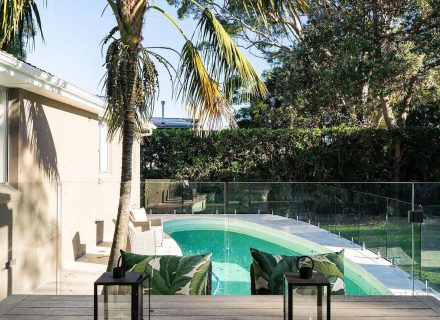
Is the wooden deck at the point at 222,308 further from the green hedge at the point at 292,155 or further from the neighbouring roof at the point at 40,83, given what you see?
the green hedge at the point at 292,155

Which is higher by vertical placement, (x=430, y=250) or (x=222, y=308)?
(x=222, y=308)

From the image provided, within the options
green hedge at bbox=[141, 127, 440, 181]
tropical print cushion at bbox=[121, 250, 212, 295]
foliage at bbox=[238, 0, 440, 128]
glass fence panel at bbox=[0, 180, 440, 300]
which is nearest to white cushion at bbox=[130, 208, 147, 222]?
glass fence panel at bbox=[0, 180, 440, 300]

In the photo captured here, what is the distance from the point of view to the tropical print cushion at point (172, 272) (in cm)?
291

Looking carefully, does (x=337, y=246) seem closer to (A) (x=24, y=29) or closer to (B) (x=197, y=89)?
(B) (x=197, y=89)

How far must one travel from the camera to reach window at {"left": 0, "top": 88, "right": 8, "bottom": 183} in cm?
530

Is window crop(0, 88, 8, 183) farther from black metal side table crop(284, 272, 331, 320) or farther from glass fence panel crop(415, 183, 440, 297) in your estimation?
glass fence panel crop(415, 183, 440, 297)

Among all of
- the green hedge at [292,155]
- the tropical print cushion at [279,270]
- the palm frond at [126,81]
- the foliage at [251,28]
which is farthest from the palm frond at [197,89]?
the green hedge at [292,155]

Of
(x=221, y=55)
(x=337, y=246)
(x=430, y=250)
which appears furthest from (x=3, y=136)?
(x=337, y=246)

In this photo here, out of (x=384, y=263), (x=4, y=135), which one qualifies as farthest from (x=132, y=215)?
(x=384, y=263)

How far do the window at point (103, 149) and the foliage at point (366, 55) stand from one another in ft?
18.3

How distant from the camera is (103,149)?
385 inches

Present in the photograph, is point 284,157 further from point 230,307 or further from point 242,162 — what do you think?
point 230,307

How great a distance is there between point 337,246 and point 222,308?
6.41m

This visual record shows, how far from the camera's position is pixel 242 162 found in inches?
555
